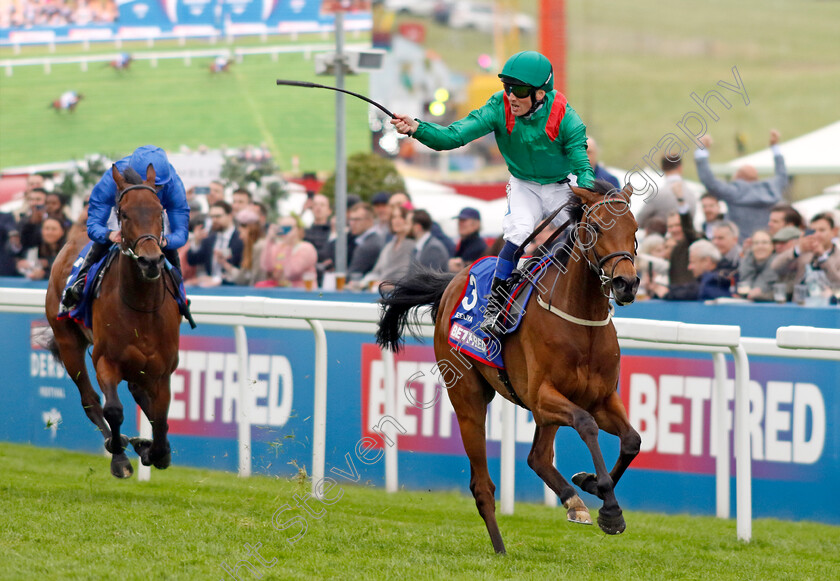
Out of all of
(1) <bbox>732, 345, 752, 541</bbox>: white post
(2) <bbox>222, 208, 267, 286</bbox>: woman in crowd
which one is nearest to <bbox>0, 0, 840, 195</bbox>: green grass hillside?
(2) <bbox>222, 208, 267, 286</bbox>: woman in crowd

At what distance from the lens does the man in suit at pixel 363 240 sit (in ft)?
30.6

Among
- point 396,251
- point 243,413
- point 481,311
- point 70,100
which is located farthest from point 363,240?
point 70,100

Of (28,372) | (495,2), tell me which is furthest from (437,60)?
(28,372)

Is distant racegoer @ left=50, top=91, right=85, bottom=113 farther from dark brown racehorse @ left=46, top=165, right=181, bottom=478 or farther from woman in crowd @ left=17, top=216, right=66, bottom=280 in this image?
dark brown racehorse @ left=46, top=165, right=181, bottom=478

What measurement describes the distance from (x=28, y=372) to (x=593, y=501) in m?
4.80

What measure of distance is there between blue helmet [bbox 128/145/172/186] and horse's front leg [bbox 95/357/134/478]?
1.05 meters

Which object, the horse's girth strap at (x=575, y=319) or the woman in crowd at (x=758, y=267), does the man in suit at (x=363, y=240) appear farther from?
the horse's girth strap at (x=575, y=319)

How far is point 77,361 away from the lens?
7.10 m

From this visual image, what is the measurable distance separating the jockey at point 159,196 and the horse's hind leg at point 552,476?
7.63ft

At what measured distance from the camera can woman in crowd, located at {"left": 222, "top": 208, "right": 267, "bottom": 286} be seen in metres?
9.52

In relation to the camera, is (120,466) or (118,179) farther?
(120,466)

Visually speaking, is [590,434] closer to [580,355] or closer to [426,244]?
[580,355]

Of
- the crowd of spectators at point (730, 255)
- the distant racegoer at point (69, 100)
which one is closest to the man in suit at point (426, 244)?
the crowd of spectators at point (730, 255)

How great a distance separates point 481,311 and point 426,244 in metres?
3.25
